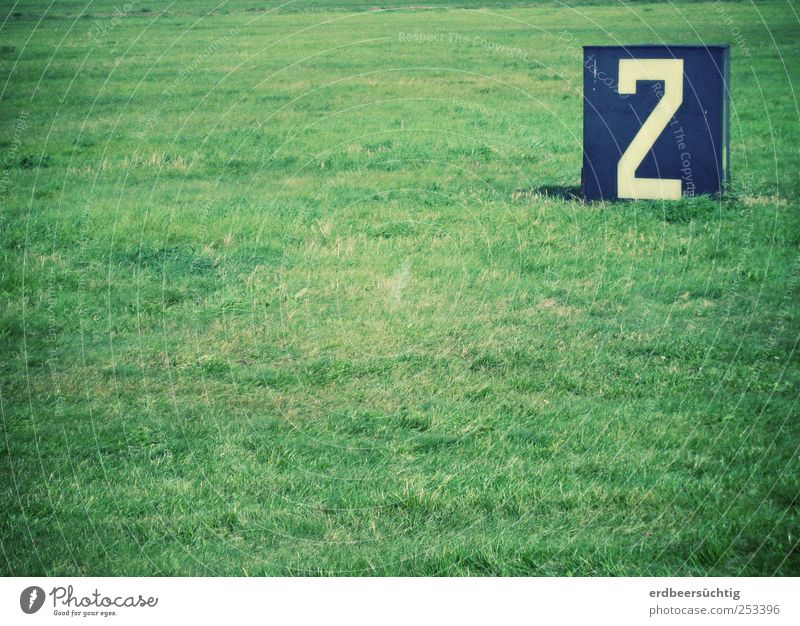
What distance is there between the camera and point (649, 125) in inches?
473

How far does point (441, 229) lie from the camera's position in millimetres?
11750

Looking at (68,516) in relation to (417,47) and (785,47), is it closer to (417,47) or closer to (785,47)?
(785,47)

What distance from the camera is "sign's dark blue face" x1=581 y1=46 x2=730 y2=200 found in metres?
11.8

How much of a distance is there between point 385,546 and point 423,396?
2.01 metres

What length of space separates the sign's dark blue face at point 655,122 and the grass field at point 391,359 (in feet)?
1.29

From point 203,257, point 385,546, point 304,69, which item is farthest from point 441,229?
point 304,69
